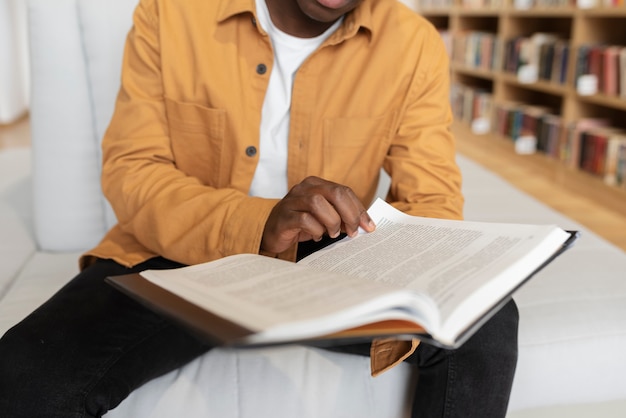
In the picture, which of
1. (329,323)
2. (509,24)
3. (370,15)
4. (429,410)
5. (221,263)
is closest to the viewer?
(329,323)

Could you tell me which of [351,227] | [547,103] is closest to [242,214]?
[351,227]

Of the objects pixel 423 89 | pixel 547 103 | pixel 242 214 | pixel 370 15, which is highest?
pixel 370 15

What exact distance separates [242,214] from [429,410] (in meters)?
0.34

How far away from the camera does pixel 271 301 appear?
0.54m

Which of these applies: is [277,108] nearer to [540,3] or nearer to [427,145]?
[427,145]

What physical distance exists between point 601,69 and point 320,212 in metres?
2.54

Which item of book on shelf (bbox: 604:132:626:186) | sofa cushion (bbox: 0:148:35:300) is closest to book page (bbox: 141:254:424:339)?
sofa cushion (bbox: 0:148:35:300)

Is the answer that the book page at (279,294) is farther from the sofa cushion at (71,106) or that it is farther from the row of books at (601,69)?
the row of books at (601,69)

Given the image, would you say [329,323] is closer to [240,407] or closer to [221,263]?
[221,263]

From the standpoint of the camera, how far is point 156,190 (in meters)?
0.94

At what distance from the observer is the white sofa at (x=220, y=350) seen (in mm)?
846

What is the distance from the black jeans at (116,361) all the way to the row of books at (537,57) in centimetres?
267

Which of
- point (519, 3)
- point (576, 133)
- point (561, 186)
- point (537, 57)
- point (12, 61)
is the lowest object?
point (561, 186)

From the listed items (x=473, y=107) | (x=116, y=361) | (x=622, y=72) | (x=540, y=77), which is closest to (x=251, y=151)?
(x=116, y=361)
